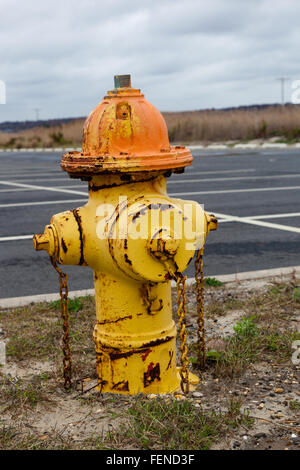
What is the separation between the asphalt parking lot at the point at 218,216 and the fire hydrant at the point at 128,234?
2191 millimetres

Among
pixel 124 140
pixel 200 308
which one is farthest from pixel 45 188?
pixel 124 140

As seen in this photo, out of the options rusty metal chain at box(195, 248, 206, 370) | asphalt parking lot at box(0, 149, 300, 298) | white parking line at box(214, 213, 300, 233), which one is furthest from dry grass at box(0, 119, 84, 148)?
rusty metal chain at box(195, 248, 206, 370)

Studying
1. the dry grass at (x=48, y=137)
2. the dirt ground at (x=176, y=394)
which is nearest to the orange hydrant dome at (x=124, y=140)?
the dirt ground at (x=176, y=394)

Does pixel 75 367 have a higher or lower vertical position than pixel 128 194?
lower

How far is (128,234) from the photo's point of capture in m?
2.60

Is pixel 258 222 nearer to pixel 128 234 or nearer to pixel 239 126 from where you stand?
pixel 128 234

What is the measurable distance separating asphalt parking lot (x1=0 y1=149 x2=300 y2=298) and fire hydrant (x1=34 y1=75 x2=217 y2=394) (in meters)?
2.19

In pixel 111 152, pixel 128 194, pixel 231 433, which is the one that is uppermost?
pixel 111 152

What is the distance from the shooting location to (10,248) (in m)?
6.68

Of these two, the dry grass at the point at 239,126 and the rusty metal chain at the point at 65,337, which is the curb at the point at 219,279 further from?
the dry grass at the point at 239,126

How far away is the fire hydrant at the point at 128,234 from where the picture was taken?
2.63 metres

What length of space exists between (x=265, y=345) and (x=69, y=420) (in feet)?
4.13

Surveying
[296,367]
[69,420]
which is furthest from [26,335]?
[296,367]

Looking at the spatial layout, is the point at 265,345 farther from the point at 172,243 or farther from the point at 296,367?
the point at 172,243
